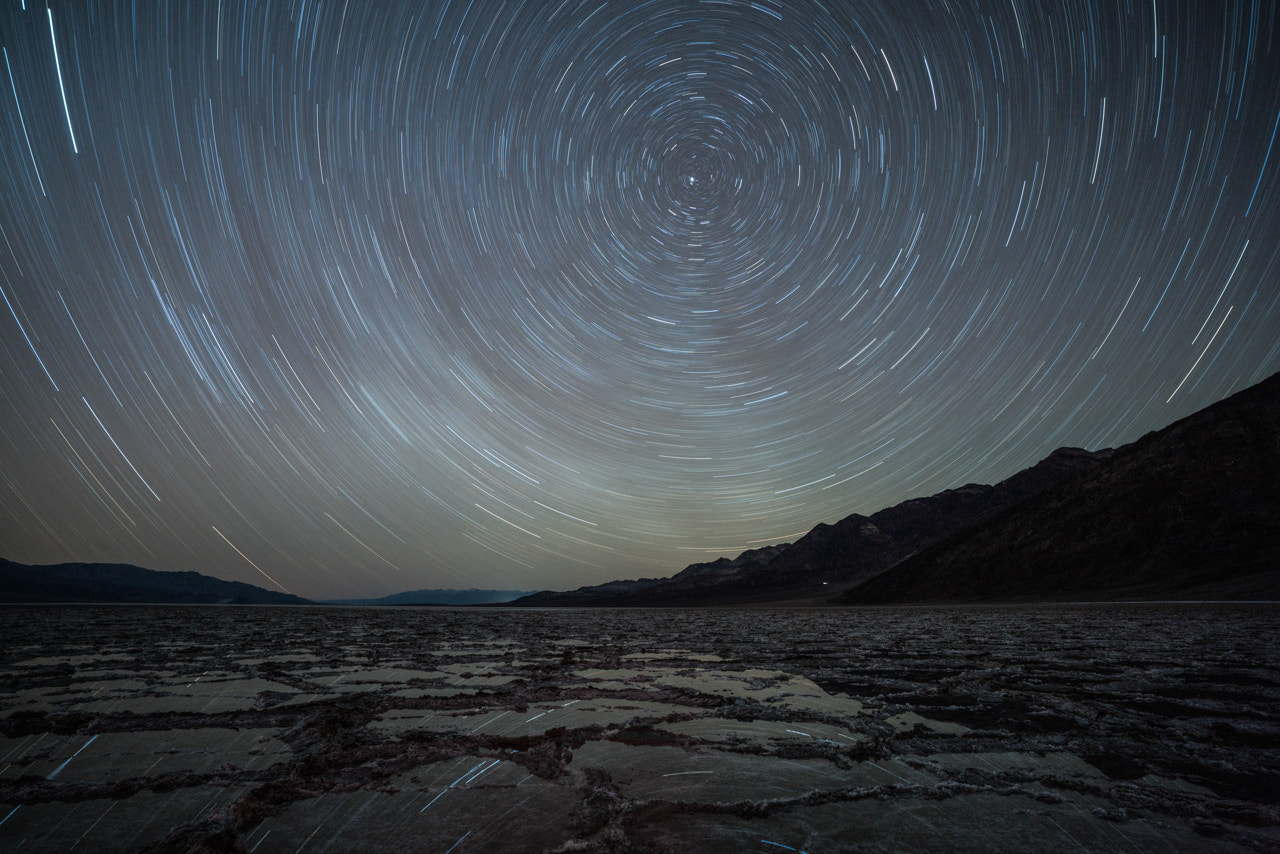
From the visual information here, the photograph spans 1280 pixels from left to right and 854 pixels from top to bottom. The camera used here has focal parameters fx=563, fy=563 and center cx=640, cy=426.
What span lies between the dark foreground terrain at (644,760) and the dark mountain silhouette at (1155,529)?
61571mm

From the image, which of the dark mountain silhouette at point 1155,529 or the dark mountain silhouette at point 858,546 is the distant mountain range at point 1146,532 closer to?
the dark mountain silhouette at point 1155,529

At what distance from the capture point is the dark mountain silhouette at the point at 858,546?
131125 millimetres

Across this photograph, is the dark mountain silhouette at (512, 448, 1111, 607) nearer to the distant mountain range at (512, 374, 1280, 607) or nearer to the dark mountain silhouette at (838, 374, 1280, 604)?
the distant mountain range at (512, 374, 1280, 607)

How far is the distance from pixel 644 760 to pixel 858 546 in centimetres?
16378

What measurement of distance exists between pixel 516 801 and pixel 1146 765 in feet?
13.2

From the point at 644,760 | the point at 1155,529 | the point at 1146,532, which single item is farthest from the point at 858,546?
the point at 644,760

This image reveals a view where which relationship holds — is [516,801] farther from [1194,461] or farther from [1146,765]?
[1194,461]

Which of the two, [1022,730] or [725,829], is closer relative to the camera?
[725,829]

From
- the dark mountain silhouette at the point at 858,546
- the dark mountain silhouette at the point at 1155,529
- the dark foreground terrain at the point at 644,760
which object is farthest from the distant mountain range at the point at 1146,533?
the dark foreground terrain at the point at 644,760

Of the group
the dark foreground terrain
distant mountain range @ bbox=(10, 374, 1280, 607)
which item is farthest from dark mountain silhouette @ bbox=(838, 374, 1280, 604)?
the dark foreground terrain

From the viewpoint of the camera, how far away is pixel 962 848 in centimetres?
259

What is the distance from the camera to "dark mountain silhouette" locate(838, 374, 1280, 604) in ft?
193

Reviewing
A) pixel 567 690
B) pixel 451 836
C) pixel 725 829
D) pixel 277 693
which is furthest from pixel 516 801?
pixel 277 693

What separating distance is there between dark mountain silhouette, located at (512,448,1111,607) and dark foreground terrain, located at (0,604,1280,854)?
12505 centimetres
